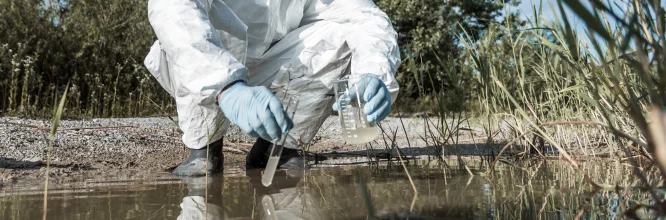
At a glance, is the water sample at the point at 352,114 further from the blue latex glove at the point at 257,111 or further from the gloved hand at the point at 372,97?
the blue latex glove at the point at 257,111

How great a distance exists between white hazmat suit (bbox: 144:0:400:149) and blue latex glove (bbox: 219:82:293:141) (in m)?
0.26

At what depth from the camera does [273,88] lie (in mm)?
2828

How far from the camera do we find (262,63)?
2852mm

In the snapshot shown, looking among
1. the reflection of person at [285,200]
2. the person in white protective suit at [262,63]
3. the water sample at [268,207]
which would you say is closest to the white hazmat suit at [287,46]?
the person in white protective suit at [262,63]

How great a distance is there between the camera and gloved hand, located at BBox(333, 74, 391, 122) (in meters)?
2.08

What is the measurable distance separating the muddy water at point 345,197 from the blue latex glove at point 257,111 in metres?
0.18

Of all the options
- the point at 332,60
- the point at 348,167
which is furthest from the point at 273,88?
the point at 348,167

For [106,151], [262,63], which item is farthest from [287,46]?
[106,151]

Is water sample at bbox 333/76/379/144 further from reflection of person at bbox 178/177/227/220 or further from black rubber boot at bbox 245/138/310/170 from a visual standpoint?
black rubber boot at bbox 245/138/310/170

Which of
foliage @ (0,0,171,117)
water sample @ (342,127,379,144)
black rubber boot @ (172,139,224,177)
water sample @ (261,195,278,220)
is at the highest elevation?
foliage @ (0,0,171,117)

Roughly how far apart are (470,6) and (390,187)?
1126 centimetres

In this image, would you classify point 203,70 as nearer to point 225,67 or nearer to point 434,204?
point 225,67

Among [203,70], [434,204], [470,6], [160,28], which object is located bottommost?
[434,204]

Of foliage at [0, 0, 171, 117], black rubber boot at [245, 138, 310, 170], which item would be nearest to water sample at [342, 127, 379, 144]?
black rubber boot at [245, 138, 310, 170]
